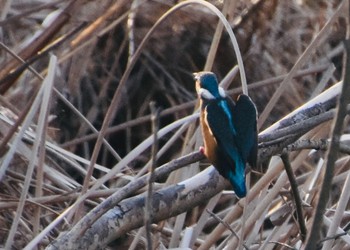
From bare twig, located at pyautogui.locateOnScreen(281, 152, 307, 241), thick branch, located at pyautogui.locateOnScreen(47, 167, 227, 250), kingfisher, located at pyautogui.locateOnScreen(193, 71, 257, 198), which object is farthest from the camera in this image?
bare twig, located at pyautogui.locateOnScreen(281, 152, 307, 241)

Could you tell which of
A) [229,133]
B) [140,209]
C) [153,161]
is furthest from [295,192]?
[153,161]

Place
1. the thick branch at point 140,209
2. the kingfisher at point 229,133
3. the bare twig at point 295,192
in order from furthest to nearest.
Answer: the bare twig at point 295,192 < the kingfisher at point 229,133 < the thick branch at point 140,209

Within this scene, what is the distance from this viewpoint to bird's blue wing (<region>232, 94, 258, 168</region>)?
5.25 feet

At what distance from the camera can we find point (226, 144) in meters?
1.66

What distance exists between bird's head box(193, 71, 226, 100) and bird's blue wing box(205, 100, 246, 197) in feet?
0.08

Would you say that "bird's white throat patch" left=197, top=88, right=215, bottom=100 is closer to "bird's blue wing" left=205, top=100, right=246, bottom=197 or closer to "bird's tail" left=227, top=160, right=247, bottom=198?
"bird's blue wing" left=205, top=100, right=246, bottom=197

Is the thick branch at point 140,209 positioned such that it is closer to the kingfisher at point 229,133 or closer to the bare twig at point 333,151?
the kingfisher at point 229,133

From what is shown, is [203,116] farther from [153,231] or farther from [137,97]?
[137,97]

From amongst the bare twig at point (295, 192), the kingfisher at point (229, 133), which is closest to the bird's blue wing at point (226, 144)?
the kingfisher at point (229, 133)

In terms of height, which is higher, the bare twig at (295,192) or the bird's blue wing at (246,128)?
the bird's blue wing at (246,128)

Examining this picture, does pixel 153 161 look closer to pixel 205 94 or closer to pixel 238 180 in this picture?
pixel 238 180

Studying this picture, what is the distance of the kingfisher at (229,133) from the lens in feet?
5.24

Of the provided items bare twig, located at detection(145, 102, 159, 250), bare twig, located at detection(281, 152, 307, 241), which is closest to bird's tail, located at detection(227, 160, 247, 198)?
Answer: bare twig, located at detection(281, 152, 307, 241)

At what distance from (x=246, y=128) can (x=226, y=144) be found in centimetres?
5
